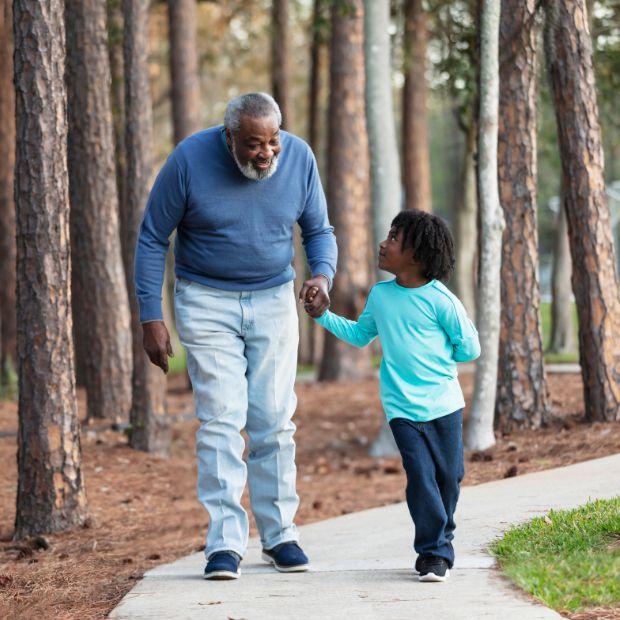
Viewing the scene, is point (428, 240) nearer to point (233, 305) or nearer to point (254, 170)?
point (254, 170)

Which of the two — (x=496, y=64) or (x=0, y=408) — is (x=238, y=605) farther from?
(x=0, y=408)

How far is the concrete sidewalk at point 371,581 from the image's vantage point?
459 cm

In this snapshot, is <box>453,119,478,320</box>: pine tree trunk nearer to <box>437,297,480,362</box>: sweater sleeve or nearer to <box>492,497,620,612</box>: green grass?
<box>492,497,620,612</box>: green grass

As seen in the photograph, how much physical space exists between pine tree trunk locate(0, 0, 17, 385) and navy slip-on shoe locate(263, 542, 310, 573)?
12540mm

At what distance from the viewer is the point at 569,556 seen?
16.4ft

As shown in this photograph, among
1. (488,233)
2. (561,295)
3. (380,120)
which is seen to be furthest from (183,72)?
(488,233)

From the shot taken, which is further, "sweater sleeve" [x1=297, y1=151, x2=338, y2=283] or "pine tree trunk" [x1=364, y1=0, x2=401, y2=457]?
"pine tree trunk" [x1=364, y1=0, x2=401, y2=457]

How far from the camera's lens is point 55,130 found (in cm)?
724

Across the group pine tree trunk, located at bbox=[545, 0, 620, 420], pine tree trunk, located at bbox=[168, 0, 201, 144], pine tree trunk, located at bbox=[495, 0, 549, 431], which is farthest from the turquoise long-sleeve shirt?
pine tree trunk, located at bbox=[168, 0, 201, 144]

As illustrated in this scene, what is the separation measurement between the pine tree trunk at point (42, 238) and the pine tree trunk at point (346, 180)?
9.54m

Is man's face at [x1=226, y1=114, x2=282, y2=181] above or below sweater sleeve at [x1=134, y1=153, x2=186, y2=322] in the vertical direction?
above

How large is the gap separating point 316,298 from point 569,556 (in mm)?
1622

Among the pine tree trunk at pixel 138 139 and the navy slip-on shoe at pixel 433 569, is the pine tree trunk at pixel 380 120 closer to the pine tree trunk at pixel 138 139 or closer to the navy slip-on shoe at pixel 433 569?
the pine tree trunk at pixel 138 139

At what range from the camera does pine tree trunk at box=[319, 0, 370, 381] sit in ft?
55.7
